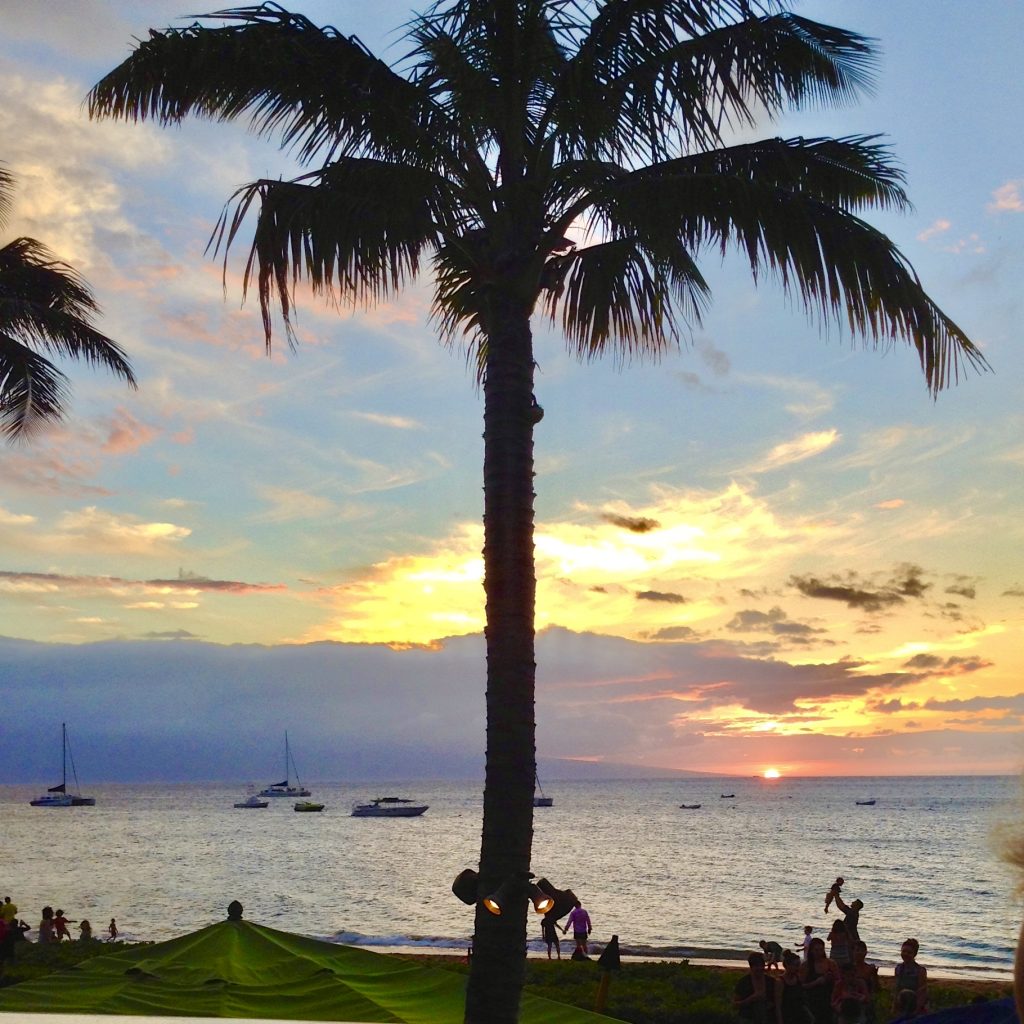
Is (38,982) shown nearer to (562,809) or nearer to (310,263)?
(310,263)

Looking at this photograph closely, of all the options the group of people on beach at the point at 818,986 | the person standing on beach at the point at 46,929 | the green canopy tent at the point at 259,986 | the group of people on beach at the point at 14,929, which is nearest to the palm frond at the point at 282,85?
the green canopy tent at the point at 259,986

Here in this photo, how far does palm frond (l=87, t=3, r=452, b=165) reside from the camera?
293 inches

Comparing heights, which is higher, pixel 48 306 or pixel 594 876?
pixel 48 306

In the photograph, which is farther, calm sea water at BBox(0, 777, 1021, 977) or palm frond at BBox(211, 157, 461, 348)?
calm sea water at BBox(0, 777, 1021, 977)

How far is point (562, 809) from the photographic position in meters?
180

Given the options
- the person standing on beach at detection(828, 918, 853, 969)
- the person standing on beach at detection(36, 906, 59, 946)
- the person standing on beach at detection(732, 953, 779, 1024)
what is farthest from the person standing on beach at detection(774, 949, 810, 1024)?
the person standing on beach at detection(36, 906, 59, 946)

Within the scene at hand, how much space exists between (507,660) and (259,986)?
4075 millimetres

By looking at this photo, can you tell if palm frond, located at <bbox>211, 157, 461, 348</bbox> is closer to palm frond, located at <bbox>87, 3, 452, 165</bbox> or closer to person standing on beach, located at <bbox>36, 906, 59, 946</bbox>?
palm frond, located at <bbox>87, 3, 452, 165</bbox>

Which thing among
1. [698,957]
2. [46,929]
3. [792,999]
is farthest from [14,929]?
[698,957]

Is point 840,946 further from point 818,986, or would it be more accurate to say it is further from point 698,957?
point 698,957

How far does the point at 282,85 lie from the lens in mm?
7660

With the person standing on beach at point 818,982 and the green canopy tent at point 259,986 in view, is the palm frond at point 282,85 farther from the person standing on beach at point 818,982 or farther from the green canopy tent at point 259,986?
the person standing on beach at point 818,982

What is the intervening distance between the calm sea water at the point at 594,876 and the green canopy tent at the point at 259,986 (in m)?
4.61

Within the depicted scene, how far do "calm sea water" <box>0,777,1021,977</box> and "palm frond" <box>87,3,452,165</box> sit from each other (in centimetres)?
715
